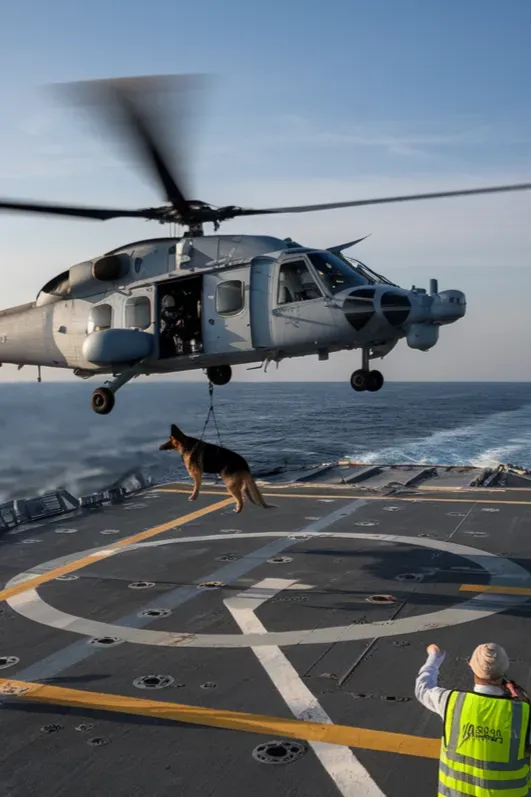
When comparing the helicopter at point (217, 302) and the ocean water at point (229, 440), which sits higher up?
the helicopter at point (217, 302)

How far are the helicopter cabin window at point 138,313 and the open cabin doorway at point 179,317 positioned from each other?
0.25 metres

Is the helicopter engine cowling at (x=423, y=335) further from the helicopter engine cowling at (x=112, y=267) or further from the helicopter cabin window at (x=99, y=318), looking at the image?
the helicopter cabin window at (x=99, y=318)

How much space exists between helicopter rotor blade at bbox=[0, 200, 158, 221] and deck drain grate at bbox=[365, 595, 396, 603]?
781 centimetres

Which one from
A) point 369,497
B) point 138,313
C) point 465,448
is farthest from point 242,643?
point 465,448

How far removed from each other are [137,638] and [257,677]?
7.43ft

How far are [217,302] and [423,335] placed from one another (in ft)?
12.8

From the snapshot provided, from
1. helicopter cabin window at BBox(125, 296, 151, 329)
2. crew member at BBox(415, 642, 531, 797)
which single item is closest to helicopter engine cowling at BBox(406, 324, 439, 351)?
helicopter cabin window at BBox(125, 296, 151, 329)

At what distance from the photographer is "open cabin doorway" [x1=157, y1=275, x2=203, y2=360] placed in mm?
14297

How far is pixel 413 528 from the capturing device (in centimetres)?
1795

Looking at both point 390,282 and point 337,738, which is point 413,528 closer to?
point 390,282

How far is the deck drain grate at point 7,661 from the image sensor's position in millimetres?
9547

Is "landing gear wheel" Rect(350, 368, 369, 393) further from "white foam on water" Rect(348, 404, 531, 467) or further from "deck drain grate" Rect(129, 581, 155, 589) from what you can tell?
"white foam on water" Rect(348, 404, 531, 467)

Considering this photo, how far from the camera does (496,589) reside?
1279 centimetres

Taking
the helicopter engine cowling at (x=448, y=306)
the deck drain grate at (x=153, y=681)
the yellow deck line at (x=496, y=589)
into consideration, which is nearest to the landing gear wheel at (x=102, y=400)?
the helicopter engine cowling at (x=448, y=306)
